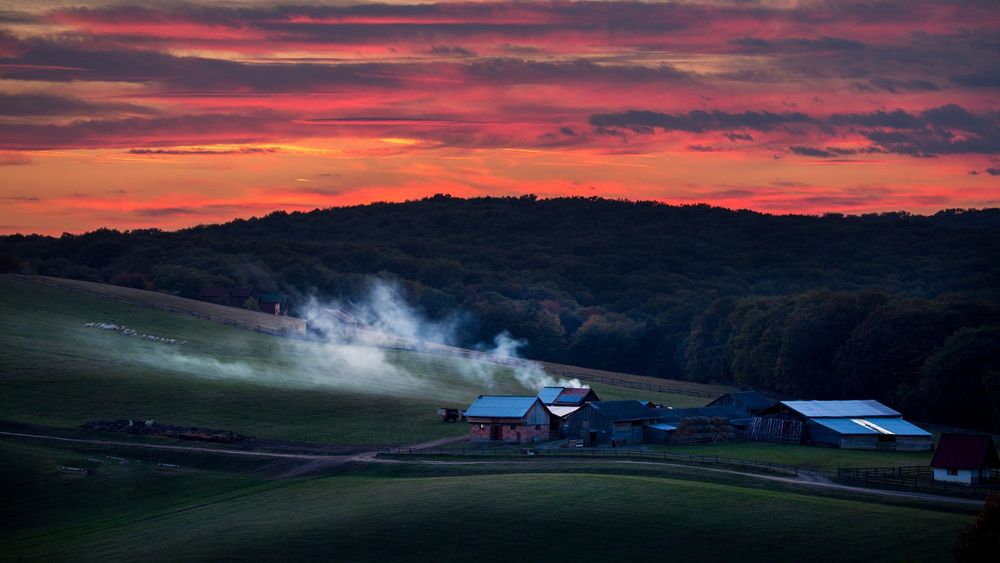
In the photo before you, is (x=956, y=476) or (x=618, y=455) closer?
(x=956, y=476)

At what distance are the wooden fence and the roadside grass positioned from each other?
282cm

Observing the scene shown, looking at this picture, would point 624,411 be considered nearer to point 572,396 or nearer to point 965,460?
point 572,396

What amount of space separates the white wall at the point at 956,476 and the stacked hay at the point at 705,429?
2174cm

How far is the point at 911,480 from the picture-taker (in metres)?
67.0

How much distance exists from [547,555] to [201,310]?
324ft

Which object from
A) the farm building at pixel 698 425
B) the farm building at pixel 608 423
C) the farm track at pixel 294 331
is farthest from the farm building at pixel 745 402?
the farm track at pixel 294 331

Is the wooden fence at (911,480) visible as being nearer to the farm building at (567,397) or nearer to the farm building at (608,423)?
the farm building at (608,423)

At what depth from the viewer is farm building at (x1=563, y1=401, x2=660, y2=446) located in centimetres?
8638

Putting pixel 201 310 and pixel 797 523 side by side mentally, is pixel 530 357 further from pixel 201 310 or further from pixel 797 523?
pixel 797 523

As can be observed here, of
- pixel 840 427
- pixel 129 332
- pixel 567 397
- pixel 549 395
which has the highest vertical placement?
pixel 129 332

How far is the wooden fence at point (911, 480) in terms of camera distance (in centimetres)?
6338

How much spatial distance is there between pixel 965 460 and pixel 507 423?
31842mm

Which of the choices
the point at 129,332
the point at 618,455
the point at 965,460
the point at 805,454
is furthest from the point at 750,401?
the point at 129,332

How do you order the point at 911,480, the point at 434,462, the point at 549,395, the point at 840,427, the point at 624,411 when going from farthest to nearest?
the point at 549,395
the point at 624,411
the point at 840,427
the point at 434,462
the point at 911,480
